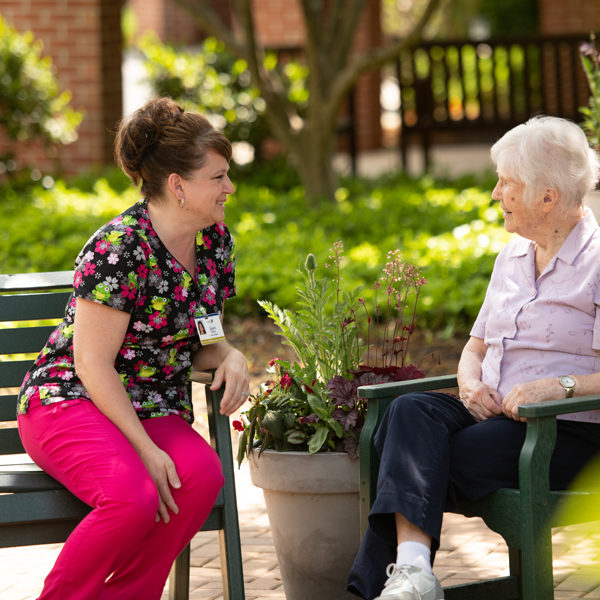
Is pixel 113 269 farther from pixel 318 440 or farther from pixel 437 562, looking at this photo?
pixel 437 562

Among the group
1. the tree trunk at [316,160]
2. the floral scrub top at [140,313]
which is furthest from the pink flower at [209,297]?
the tree trunk at [316,160]

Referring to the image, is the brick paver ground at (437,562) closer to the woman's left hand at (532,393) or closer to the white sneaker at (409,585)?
the woman's left hand at (532,393)

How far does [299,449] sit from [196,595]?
0.69 m

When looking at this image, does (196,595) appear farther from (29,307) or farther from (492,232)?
(492,232)

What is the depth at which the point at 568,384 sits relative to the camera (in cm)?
287

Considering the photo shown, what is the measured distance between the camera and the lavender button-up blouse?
2.97 meters

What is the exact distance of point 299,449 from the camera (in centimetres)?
315

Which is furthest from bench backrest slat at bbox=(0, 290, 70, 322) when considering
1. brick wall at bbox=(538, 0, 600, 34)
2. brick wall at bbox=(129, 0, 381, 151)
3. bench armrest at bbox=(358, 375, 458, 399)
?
brick wall at bbox=(538, 0, 600, 34)

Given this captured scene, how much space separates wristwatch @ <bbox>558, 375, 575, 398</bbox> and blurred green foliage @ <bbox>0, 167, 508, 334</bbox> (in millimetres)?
3227

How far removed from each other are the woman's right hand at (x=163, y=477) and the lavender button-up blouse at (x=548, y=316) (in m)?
0.96

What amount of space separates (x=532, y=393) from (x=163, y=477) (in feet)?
3.27

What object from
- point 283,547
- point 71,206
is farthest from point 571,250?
point 71,206

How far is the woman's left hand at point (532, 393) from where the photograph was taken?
9.41 feet

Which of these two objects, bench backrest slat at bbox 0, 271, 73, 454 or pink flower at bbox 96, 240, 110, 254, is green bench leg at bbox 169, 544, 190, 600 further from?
pink flower at bbox 96, 240, 110, 254
